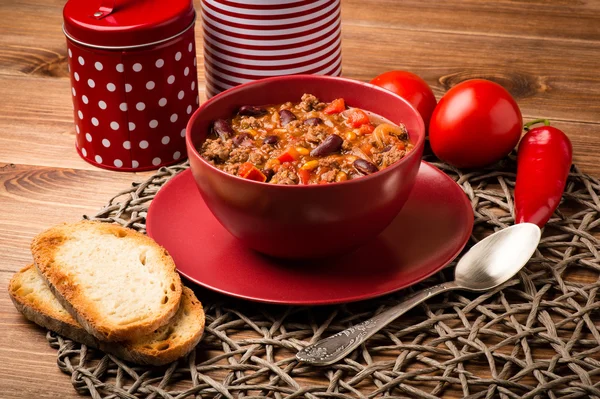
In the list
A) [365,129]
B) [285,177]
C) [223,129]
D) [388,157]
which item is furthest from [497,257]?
[223,129]

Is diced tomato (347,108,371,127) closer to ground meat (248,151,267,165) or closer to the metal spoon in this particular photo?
ground meat (248,151,267,165)

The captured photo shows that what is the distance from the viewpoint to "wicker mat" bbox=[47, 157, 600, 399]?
2025 mm

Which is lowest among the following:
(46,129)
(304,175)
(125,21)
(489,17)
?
(46,129)

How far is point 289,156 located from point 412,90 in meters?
0.84

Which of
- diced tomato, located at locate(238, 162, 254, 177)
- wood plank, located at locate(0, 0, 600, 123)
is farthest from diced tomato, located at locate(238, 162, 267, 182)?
wood plank, located at locate(0, 0, 600, 123)

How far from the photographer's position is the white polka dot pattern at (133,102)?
2832 mm

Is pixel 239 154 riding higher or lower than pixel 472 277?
higher

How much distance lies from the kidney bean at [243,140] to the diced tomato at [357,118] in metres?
0.31

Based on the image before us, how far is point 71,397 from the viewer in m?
2.05

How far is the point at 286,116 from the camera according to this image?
2535mm

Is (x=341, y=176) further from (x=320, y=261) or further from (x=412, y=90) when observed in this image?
(x=412, y=90)

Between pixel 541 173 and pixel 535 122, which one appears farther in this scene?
pixel 535 122

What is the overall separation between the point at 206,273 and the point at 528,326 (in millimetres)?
847

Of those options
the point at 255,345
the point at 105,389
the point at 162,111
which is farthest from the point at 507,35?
the point at 105,389
